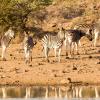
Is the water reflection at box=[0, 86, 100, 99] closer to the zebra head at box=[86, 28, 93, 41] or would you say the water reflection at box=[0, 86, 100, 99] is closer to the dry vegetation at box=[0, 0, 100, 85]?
the dry vegetation at box=[0, 0, 100, 85]

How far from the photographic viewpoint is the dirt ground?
2300 cm

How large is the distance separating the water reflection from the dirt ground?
44.6 inches

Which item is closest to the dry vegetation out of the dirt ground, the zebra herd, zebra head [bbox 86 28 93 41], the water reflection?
the dirt ground

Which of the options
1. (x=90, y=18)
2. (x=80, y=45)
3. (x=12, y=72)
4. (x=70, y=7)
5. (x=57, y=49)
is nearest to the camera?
(x=12, y=72)

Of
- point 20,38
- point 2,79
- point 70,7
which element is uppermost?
point 70,7

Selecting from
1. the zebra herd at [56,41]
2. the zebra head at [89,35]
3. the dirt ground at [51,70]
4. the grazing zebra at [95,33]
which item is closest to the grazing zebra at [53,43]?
the zebra herd at [56,41]

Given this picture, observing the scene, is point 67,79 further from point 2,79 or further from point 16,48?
point 16,48

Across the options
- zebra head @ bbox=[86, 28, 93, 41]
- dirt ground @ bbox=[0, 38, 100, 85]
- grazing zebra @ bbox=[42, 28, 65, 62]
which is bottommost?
dirt ground @ bbox=[0, 38, 100, 85]

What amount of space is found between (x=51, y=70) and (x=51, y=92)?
6167 millimetres

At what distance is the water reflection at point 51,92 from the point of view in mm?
18812

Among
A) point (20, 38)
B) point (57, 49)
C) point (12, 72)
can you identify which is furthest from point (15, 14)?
point (12, 72)

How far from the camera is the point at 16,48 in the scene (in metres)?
39.7

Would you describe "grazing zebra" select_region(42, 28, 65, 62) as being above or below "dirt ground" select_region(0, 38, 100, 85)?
above

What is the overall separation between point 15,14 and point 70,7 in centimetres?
2018
